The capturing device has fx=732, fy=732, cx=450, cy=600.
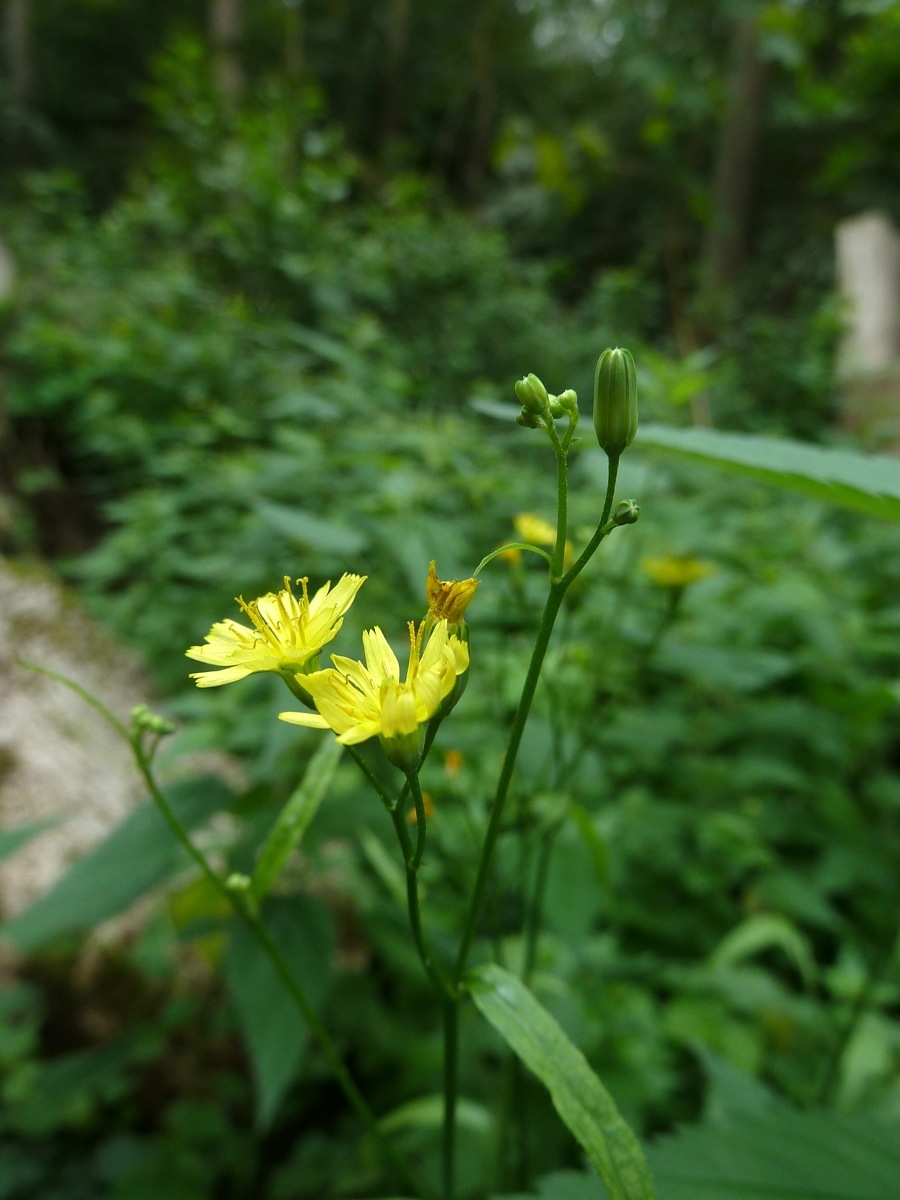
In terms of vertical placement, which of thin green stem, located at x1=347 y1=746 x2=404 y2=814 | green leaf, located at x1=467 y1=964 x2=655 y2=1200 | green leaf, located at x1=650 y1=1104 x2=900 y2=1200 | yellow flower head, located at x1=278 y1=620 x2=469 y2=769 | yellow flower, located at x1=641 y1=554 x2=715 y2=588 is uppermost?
yellow flower, located at x1=641 y1=554 x2=715 y2=588

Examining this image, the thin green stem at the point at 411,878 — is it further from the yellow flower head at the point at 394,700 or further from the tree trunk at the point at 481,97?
the tree trunk at the point at 481,97

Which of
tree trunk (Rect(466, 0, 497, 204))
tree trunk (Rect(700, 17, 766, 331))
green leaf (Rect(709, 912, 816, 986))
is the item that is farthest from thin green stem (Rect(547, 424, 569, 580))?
tree trunk (Rect(466, 0, 497, 204))

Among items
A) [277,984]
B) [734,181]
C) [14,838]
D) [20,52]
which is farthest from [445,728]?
[20,52]

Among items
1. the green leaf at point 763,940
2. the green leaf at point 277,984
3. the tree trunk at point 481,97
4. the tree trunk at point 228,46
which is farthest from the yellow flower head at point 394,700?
the tree trunk at point 481,97

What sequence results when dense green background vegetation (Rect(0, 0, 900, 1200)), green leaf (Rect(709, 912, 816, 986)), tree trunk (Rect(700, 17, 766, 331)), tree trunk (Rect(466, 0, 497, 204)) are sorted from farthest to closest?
tree trunk (Rect(466, 0, 497, 204)) → tree trunk (Rect(700, 17, 766, 331)) → green leaf (Rect(709, 912, 816, 986)) → dense green background vegetation (Rect(0, 0, 900, 1200))

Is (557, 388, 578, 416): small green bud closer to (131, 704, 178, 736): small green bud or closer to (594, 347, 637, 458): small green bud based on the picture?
(594, 347, 637, 458): small green bud
